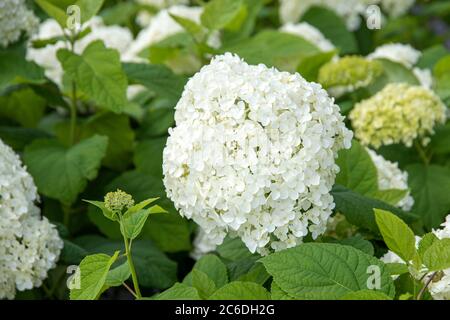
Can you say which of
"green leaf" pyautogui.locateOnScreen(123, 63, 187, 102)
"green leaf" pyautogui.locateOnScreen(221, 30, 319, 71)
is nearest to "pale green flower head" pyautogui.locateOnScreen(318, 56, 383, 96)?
"green leaf" pyautogui.locateOnScreen(221, 30, 319, 71)

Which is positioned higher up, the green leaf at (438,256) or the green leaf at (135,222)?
the green leaf at (438,256)

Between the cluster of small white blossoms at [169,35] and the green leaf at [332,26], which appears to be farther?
the green leaf at [332,26]

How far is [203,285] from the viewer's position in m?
2.05

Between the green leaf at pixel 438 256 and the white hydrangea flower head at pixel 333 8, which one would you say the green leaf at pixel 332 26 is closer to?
the white hydrangea flower head at pixel 333 8

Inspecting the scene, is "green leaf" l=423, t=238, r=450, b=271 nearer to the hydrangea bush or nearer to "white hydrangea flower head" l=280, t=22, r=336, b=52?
the hydrangea bush

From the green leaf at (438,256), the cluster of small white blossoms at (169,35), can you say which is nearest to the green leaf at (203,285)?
the green leaf at (438,256)

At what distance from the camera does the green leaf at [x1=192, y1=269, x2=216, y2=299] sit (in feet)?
6.70

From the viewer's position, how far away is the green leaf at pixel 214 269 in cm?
220

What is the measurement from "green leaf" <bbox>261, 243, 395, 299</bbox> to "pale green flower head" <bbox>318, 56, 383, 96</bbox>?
4.68 ft

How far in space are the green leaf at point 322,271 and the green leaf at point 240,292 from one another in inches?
2.8

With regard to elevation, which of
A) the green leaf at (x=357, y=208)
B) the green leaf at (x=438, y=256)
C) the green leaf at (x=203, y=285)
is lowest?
the green leaf at (x=203, y=285)

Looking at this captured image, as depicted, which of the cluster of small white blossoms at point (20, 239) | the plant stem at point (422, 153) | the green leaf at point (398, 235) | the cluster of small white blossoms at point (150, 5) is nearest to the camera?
the green leaf at point (398, 235)

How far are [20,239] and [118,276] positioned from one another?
1.73ft

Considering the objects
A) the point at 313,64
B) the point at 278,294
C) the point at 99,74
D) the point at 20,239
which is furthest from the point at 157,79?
the point at 278,294
